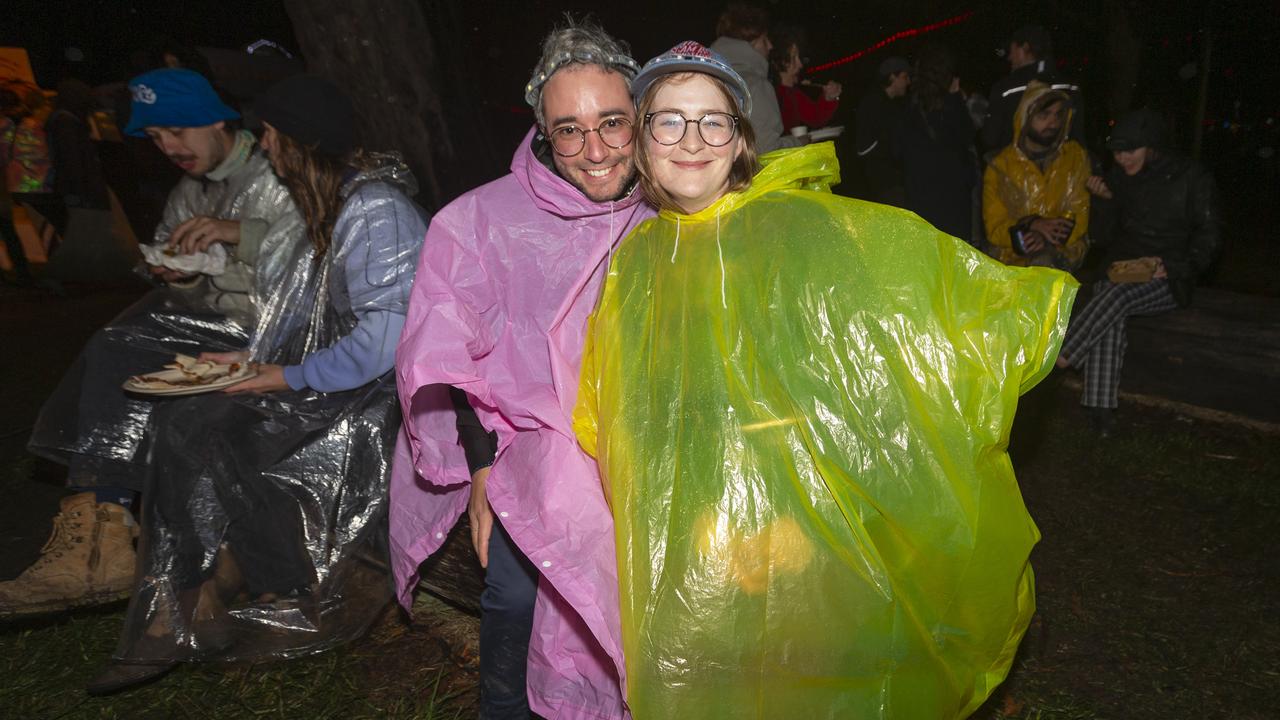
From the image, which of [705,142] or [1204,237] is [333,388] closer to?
[705,142]

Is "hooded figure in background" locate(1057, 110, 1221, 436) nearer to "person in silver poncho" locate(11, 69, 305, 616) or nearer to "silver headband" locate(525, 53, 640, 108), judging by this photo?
"silver headband" locate(525, 53, 640, 108)

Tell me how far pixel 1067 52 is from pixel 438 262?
9132 mm

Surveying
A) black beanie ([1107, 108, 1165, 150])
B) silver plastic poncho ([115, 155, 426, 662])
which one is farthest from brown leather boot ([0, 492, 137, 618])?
black beanie ([1107, 108, 1165, 150])

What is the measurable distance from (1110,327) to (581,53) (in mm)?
3512

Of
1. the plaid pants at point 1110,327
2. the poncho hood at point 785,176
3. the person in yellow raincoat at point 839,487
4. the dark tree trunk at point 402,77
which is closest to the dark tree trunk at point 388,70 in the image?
the dark tree trunk at point 402,77

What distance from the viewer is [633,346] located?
1711 mm

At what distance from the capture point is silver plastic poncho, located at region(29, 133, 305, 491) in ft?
8.70

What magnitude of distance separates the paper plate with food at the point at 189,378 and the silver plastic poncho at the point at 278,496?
0.05m

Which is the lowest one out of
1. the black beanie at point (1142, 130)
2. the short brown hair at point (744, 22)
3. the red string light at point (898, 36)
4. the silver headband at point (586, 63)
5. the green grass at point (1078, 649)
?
the green grass at point (1078, 649)

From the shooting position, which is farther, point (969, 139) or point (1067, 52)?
point (1067, 52)

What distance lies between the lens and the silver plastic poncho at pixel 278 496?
7.95ft

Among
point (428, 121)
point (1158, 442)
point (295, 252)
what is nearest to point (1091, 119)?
point (1158, 442)

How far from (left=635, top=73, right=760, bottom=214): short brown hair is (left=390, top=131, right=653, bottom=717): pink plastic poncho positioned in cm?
20

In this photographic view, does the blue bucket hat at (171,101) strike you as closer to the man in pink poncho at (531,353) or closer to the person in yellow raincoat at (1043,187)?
the man in pink poncho at (531,353)
